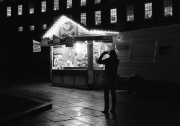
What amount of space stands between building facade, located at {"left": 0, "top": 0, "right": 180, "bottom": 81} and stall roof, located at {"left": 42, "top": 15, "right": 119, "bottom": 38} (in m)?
6.61

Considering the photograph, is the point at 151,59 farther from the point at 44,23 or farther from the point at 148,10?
the point at 44,23

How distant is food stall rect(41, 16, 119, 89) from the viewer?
1353 cm

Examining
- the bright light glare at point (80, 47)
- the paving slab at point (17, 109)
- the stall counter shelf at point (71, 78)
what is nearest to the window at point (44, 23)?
the stall counter shelf at point (71, 78)

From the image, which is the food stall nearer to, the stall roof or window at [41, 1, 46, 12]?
the stall roof

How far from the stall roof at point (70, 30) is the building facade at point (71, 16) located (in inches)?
260

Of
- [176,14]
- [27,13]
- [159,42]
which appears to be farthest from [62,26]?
[27,13]

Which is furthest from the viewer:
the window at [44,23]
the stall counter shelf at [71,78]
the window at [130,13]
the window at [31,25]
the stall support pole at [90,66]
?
the window at [31,25]

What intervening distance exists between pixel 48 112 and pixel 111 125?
98.8 inches

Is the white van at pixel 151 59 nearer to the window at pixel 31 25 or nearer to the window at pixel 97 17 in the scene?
the window at pixel 97 17

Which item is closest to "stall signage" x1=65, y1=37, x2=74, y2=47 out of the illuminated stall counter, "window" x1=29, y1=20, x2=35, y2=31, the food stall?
the food stall

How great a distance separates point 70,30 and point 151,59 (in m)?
6.47

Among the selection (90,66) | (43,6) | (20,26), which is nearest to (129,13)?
(43,6)

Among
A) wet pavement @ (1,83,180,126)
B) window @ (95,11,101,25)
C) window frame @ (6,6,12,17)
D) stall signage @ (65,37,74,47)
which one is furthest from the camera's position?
window frame @ (6,6,12,17)

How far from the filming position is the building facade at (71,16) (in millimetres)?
28703
